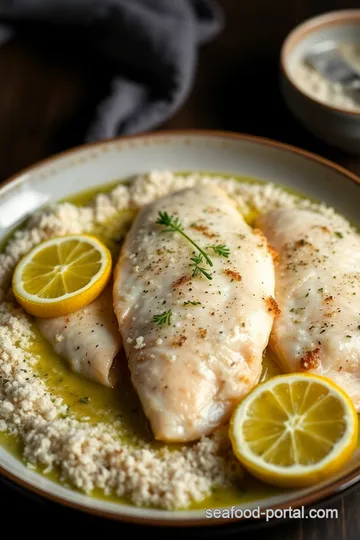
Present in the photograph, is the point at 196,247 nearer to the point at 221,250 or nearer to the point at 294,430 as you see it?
the point at 221,250

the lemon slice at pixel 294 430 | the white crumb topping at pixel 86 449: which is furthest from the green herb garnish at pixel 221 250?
the lemon slice at pixel 294 430

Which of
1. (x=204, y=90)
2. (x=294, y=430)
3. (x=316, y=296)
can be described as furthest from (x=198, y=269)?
(x=204, y=90)

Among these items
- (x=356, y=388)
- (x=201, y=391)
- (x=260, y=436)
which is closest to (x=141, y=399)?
(x=201, y=391)

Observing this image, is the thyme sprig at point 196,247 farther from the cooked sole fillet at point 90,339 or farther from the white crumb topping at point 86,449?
the cooked sole fillet at point 90,339

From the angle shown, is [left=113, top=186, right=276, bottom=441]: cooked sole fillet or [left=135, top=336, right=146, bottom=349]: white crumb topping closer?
[left=113, top=186, right=276, bottom=441]: cooked sole fillet

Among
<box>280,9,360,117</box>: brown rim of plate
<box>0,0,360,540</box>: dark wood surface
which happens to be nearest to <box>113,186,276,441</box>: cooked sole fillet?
<box>280,9,360,117</box>: brown rim of plate

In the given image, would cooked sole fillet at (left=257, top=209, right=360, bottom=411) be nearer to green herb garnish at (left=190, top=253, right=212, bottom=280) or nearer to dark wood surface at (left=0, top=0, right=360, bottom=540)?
green herb garnish at (left=190, top=253, right=212, bottom=280)
